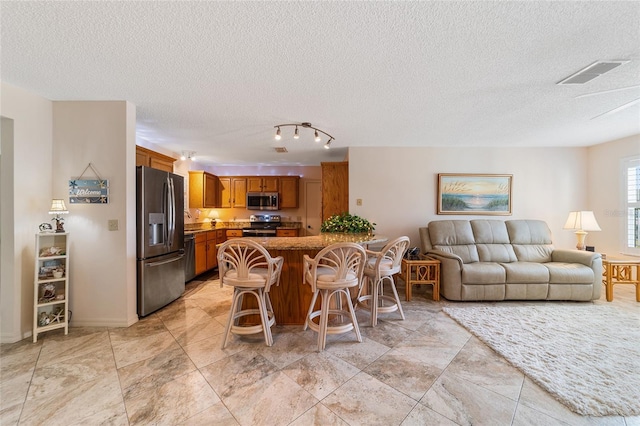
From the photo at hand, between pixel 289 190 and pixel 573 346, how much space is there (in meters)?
5.24

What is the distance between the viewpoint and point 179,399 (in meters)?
1.64

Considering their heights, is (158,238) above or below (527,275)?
above

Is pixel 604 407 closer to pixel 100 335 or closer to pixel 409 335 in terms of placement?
→ pixel 409 335

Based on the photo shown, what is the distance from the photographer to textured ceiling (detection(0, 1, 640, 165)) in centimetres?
147

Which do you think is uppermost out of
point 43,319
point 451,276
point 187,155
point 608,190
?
point 187,155

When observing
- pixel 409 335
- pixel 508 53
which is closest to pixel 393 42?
pixel 508 53

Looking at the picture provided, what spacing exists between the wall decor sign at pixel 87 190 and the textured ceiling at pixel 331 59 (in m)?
0.90

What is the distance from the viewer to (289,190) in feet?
19.9

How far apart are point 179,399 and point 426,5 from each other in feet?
9.67

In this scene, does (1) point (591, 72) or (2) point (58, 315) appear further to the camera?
(2) point (58, 315)

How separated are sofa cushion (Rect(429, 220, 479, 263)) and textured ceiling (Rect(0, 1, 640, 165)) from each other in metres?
1.67

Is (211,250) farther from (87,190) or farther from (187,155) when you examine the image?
(87,190)

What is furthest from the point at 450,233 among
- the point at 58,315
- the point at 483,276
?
the point at 58,315

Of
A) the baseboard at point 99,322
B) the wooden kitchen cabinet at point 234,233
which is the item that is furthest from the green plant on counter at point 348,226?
the wooden kitchen cabinet at point 234,233
